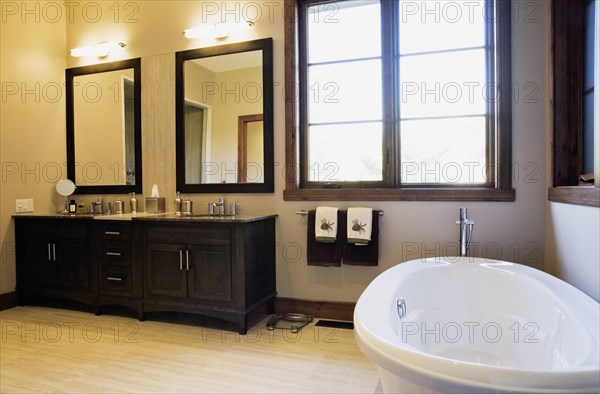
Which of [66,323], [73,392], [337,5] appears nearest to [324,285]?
[73,392]

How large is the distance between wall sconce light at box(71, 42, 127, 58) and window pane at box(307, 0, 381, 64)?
1.71m

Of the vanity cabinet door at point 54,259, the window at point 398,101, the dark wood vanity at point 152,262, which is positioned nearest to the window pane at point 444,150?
the window at point 398,101

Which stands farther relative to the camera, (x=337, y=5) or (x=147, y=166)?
(x=147, y=166)

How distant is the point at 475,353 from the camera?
188cm

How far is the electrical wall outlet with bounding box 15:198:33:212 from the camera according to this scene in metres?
3.16

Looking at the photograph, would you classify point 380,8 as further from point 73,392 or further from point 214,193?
point 73,392

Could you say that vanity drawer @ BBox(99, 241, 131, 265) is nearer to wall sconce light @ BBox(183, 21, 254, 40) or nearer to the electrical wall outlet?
the electrical wall outlet

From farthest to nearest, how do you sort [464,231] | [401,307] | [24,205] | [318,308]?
1. [24,205]
2. [318,308]
3. [464,231]
4. [401,307]

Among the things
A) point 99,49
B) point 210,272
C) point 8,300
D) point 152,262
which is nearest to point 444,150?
point 210,272

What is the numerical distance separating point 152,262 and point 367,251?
1.52 meters

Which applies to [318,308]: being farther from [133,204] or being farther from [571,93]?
[571,93]

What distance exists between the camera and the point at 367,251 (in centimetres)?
262

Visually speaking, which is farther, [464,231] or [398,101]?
[398,101]

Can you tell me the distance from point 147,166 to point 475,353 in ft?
9.07
